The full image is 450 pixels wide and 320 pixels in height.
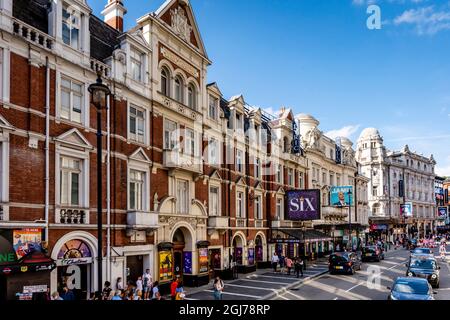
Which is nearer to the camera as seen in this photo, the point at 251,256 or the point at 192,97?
the point at 192,97

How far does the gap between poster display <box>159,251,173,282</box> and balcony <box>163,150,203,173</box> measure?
5.10 meters

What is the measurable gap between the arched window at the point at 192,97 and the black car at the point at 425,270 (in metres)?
17.6

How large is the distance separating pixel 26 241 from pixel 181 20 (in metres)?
17.0

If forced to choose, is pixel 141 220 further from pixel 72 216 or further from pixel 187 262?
pixel 187 262

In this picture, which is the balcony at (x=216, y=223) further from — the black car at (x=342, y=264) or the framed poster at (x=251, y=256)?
the black car at (x=342, y=264)

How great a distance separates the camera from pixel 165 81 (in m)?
24.1

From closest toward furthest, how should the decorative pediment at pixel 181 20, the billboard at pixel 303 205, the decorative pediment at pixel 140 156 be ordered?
1. the decorative pediment at pixel 140 156
2. the decorative pediment at pixel 181 20
3. the billboard at pixel 303 205

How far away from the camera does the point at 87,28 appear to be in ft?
59.8

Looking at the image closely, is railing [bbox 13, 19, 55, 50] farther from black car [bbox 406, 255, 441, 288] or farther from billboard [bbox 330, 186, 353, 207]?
billboard [bbox 330, 186, 353, 207]

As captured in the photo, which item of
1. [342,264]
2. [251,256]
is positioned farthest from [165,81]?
[342,264]

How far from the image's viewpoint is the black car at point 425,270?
23.1 meters

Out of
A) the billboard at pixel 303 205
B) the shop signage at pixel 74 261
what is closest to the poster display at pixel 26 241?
the shop signage at pixel 74 261
